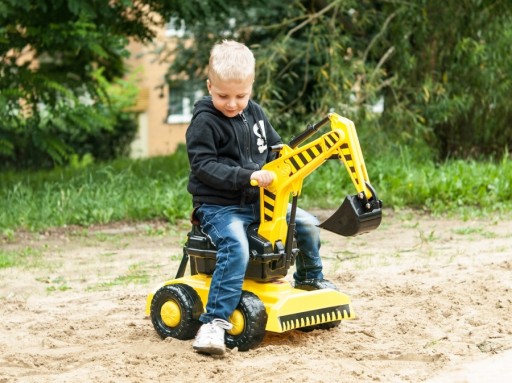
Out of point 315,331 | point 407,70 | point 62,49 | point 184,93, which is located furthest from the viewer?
point 184,93

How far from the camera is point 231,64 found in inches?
177

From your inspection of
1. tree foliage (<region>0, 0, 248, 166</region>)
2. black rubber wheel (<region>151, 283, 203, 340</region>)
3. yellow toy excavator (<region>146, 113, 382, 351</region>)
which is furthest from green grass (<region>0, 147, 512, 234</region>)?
yellow toy excavator (<region>146, 113, 382, 351</region>)

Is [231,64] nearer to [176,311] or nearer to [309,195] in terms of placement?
[176,311]

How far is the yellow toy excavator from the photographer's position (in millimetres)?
4398

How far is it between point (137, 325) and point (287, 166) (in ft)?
4.14

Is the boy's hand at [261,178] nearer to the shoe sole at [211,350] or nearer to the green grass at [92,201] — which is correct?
the shoe sole at [211,350]

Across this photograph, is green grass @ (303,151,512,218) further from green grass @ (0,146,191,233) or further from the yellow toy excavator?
the yellow toy excavator

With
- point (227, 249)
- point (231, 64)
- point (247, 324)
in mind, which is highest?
point (231, 64)

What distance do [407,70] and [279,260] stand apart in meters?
7.68

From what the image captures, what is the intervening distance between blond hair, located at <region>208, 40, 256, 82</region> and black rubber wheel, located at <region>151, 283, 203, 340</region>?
1052mm

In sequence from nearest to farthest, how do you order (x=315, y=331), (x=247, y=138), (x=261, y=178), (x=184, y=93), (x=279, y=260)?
(x=261, y=178) < (x=279, y=260) < (x=247, y=138) < (x=315, y=331) < (x=184, y=93)

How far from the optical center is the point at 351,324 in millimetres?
5043

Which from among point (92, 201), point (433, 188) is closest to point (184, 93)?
point (92, 201)

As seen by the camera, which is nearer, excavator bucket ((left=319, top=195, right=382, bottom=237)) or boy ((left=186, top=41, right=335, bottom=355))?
excavator bucket ((left=319, top=195, right=382, bottom=237))
